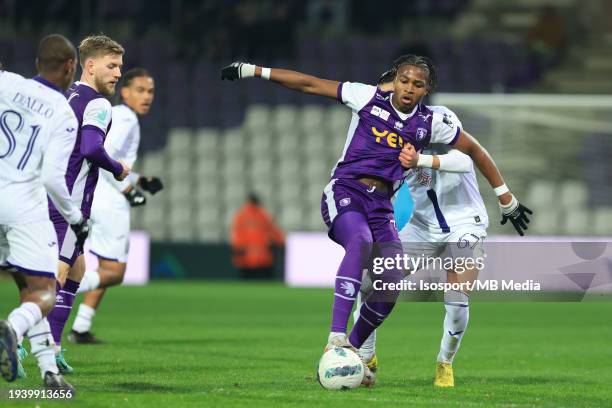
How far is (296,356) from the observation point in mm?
11188

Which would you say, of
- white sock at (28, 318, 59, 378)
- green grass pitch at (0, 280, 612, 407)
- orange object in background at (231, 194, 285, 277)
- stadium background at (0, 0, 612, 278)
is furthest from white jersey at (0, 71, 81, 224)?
stadium background at (0, 0, 612, 278)

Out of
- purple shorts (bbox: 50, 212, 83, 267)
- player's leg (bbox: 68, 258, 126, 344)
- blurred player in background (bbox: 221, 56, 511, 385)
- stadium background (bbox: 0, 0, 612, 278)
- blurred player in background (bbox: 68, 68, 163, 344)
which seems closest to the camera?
blurred player in background (bbox: 221, 56, 511, 385)

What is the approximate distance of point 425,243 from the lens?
9352mm

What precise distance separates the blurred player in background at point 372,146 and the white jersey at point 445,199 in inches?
28.7

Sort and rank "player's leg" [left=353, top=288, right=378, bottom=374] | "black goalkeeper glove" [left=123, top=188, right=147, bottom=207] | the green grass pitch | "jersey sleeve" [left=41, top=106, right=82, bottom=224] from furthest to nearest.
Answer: "black goalkeeper glove" [left=123, top=188, right=147, bottom=207] → "player's leg" [left=353, top=288, right=378, bottom=374] → the green grass pitch → "jersey sleeve" [left=41, top=106, right=82, bottom=224]

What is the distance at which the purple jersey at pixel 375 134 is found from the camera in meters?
8.51

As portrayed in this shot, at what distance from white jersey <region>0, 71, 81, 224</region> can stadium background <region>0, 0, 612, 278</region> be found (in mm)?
16994

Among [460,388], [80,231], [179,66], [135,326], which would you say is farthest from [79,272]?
[179,66]

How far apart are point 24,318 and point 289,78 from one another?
8.19 ft

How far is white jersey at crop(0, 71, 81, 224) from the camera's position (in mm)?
7043

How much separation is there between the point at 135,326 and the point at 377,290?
6.27 metres

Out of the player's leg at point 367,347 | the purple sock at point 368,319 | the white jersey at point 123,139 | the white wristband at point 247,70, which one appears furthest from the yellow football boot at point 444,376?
the white jersey at point 123,139

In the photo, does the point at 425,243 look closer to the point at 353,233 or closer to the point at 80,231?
the point at 353,233

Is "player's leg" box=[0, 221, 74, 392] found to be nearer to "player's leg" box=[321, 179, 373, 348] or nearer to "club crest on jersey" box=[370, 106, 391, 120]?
"player's leg" box=[321, 179, 373, 348]
